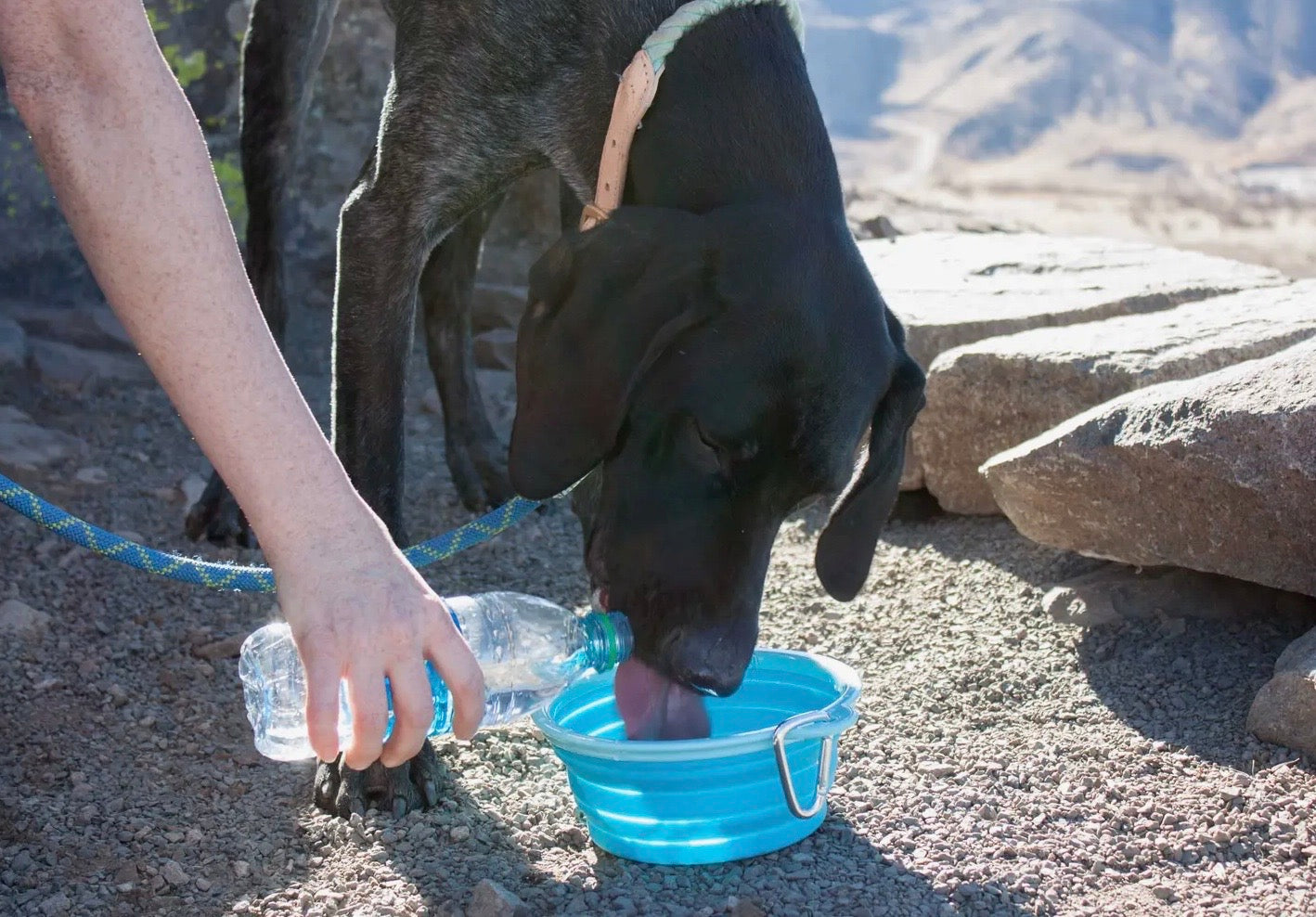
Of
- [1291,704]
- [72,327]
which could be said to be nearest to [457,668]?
[1291,704]

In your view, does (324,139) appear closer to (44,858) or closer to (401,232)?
(401,232)

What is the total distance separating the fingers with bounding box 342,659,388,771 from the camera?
1377 millimetres

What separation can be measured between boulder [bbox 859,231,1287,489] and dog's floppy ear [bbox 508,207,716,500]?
5.49 feet

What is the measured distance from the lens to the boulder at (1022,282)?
440 centimetres

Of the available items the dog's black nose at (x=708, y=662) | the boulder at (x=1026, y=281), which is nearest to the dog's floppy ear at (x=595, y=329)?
the dog's black nose at (x=708, y=662)

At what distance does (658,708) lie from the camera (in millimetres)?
2523

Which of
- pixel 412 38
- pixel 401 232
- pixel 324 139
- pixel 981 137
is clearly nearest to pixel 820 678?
pixel 401 232

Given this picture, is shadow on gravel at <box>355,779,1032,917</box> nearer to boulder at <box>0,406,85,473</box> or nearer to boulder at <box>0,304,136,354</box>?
boulder at <box>0,406,85,473</box>

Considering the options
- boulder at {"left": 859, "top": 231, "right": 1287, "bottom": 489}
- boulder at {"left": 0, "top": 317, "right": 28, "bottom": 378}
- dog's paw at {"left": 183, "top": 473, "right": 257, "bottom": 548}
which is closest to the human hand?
dog's paw at {"left": 183, "top": 473, "right": 257, "bottom": 548}

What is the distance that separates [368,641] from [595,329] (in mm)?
1210

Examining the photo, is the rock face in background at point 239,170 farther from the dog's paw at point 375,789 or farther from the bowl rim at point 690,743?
the bowl rim at point 690,743

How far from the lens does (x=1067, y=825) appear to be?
105 inches

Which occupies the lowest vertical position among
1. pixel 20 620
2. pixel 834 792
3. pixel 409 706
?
Answer: pixel 834 792

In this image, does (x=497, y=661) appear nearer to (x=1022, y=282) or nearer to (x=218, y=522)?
(x=218, y=522)
